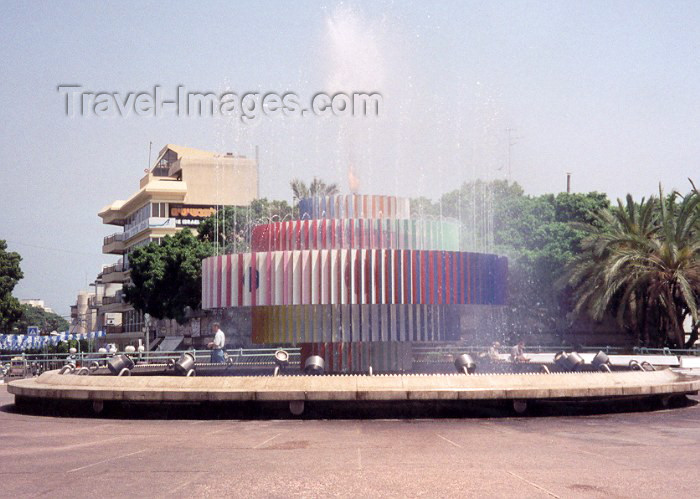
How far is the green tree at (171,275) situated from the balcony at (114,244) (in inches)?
1091

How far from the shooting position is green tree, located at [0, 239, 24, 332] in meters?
65.8

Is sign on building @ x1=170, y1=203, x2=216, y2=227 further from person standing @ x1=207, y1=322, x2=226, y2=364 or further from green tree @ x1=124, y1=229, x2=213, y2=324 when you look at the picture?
person standing @ x1=207, y1=322, x2=226, y2=364

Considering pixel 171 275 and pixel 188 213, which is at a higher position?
pixel 188 213

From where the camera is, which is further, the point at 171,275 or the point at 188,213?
the point at 188,213

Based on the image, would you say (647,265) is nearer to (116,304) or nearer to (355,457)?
(355,457)

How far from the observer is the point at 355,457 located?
31.6 feet

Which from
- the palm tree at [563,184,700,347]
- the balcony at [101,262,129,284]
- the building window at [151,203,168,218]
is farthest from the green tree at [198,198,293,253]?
the palm tree at [563,184,700,347]

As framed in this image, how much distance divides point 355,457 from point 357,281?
8.50m

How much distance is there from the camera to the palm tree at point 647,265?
41.5 m

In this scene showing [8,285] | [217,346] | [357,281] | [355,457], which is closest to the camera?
[355,457]

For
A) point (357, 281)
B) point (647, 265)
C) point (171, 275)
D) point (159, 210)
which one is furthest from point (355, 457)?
point (159, 210)

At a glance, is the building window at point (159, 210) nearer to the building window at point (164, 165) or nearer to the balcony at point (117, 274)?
the balcony at point (117, 274)

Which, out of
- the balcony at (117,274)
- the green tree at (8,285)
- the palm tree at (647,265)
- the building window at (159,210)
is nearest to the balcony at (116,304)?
the balcony at (117,274)

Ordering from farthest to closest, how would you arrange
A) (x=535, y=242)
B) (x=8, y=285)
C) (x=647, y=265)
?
(x=8, y=285)
(x=535, y=242)
(x=647, y=265)
